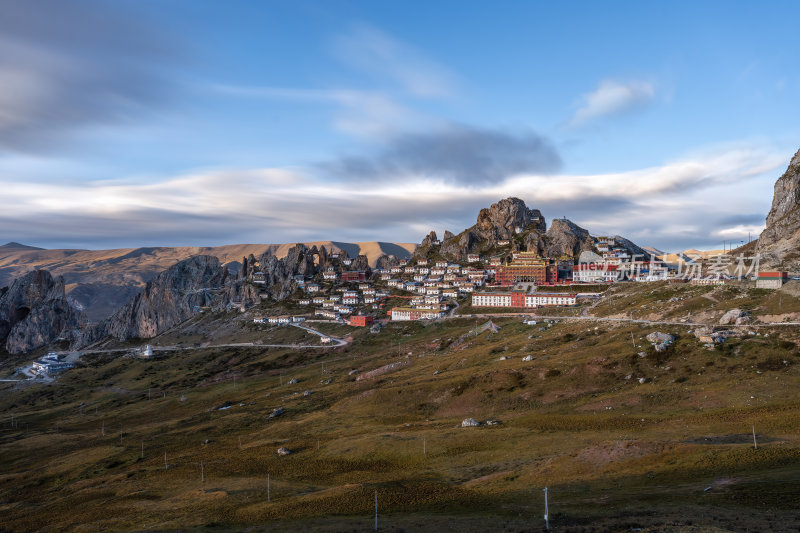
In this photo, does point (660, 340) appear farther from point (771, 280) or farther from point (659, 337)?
point (771, 280)

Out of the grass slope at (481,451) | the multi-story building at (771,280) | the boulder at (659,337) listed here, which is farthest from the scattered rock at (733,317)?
the multi-story building at (771,280)

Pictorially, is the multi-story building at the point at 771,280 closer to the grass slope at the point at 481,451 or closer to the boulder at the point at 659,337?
the grass slope at the point at 481,451

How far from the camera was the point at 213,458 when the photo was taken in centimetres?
8762

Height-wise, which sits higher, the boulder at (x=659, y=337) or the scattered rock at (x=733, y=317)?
the scattered rock at (x=733, y=317)

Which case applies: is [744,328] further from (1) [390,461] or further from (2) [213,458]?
(2) [213,458]

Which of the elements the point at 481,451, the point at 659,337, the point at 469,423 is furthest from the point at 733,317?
the point at 481,451

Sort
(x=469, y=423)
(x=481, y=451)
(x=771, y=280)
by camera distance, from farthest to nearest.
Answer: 1. (x=771, y=280)
2. (x=469, y=423)
3. (x=481, y=451)

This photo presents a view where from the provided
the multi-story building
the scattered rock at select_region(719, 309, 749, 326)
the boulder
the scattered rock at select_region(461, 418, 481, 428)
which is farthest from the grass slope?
the multi-story building

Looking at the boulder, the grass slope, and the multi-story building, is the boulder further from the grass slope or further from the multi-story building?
the multi-story building

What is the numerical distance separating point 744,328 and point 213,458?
372ft

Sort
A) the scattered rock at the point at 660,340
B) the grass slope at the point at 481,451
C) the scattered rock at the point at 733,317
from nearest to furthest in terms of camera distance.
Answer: the grass slope at the point at 481,451, the scattered rock at the point at 660,340, the scattered rock at the point at 733,317

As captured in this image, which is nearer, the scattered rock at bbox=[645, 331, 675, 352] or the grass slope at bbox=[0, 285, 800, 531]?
the grass slope at bbox=[0, 285, 800, 531]

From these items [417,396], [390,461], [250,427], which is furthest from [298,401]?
[390,461]

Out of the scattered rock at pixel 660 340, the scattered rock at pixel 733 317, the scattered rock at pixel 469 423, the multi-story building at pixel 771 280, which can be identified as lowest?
the scattered rock at pixel 469 423
